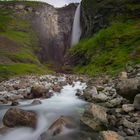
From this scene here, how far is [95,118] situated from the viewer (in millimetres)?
19156

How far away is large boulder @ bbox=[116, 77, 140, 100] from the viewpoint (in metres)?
21.3

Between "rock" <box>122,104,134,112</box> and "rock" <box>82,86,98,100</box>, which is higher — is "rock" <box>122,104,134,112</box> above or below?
below

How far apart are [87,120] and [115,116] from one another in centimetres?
163

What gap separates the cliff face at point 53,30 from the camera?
134 m

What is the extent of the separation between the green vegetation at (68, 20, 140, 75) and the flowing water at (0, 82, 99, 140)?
92.2ft

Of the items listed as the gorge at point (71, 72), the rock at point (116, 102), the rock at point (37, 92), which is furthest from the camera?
the rock at point (37, 92)

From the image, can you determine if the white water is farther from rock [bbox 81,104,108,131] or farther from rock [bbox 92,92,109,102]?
rock [bbox 81,104,108,131]

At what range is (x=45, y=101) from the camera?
1121 inches

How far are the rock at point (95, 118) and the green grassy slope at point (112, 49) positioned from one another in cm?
3702

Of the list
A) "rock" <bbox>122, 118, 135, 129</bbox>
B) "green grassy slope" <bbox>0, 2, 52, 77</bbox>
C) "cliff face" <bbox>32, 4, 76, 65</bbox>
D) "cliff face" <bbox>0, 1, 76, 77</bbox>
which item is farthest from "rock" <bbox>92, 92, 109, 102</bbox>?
"cliff face" <bbox>32, 4, 76, 65</bbox>

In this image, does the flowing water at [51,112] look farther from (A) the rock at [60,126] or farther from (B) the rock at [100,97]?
(B) the rock at [100,97]

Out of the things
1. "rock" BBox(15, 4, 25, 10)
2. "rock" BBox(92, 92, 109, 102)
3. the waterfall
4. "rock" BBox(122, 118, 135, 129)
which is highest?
"rock" BBox(15, 4, 25, 10)

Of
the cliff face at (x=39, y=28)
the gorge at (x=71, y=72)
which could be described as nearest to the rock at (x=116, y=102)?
the gorge at (x=71, y=72)

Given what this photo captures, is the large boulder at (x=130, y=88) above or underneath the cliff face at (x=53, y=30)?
underneath
